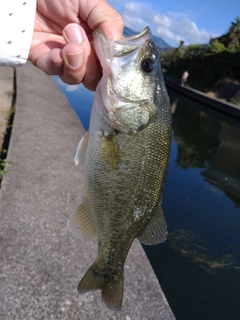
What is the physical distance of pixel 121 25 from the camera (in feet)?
6.79

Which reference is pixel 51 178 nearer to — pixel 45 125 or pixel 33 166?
pixel 33 166

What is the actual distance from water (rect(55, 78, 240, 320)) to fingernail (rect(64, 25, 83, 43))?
360 cm

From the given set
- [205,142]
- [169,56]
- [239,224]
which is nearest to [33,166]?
[239,224]

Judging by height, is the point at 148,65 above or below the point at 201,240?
above

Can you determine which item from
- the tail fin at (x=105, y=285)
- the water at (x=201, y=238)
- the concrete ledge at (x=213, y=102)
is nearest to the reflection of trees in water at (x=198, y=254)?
the water at (x=201, y=238)

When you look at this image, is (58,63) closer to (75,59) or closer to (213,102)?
(75,59)

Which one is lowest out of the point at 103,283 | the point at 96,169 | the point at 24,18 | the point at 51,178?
the point at 51,178

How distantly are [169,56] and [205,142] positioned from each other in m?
35.3

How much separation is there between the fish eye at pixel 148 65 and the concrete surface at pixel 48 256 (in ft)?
7.08

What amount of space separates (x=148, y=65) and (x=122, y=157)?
55 cm

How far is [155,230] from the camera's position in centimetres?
194

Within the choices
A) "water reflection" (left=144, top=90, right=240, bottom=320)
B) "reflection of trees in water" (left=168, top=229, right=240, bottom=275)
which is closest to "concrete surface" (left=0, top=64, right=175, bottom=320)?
"water reflection" (left=144, top=90, right=240, bottom=320)

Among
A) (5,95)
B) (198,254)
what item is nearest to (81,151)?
(198,254)

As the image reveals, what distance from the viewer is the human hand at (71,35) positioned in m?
1.81
